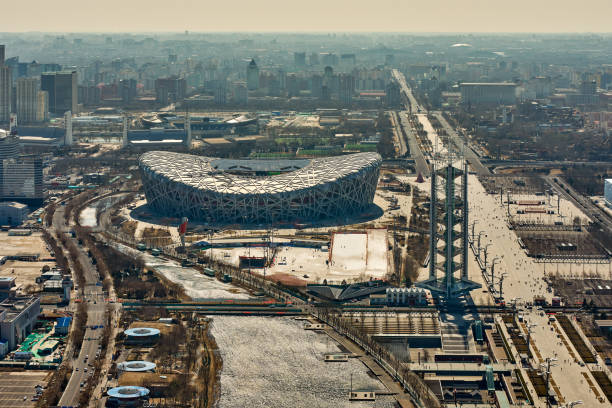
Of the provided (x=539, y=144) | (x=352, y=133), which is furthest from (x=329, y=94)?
(x=539, y=144)

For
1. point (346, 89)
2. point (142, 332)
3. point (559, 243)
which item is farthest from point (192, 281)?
point (346, 89)

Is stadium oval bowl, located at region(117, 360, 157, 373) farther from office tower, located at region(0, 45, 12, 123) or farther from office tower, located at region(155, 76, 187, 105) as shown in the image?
office tower, located at region(155, 76, 187, 105)

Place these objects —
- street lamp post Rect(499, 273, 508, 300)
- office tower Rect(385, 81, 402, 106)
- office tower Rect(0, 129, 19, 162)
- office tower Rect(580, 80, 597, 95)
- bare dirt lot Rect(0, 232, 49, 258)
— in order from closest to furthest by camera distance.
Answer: street lamp post Rect(499, 273, 508, 300) → bare dirt lot Rect(0, 232, 49, 258) → office tower Rect(0, 129, 19, 162) → office tower Rect(385, 81, 402, 106) → office tower Rect(580, 80, 597, 95)

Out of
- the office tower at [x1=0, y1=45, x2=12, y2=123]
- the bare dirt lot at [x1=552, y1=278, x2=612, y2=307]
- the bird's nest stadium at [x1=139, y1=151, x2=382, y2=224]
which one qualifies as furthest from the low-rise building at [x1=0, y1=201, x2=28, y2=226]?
the office tower at [x1=0, y1=45, x2=12, y2=123]

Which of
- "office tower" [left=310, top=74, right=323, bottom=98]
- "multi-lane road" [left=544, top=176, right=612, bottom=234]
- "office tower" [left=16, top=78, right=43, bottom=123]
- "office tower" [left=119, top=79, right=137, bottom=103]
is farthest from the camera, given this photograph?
"office tower" [left=310, top=74, right=323, bottom=98]

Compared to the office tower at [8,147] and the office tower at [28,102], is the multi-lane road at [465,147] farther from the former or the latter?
the office tower at [28,102]

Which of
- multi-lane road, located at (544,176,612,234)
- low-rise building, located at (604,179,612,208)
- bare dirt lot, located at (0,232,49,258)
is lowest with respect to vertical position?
bare dirt lot, located at (0,232,49,258)

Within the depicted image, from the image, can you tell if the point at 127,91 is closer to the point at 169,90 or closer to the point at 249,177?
the point at 169,90
